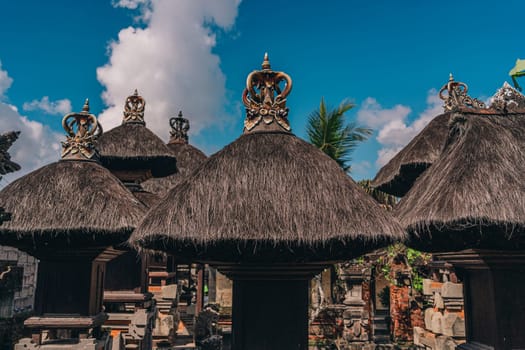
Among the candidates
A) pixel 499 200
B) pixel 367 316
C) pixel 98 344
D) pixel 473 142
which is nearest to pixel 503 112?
pixel 473 142

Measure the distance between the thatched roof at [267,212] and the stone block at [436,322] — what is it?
4244 mm

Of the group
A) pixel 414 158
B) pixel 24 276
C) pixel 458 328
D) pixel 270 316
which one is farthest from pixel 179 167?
pixel 270 316

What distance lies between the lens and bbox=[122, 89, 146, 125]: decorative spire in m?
10.9

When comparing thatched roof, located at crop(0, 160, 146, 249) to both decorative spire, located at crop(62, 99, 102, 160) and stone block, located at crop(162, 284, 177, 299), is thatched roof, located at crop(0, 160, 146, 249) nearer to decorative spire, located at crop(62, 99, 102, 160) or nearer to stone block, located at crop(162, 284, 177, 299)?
decorative spire, located at crop(62, 99, 102, 160)

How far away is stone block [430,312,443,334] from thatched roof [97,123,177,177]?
6.29 meters

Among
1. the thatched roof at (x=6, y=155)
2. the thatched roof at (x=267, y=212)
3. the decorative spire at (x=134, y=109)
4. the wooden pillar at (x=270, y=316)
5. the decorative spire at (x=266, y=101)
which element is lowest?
the wooden pillar at (x=270, y=316)

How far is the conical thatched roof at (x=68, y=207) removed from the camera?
543cm

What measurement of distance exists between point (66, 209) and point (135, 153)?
4.06 metres

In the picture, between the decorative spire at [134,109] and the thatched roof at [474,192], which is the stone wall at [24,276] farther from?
the thatched roof at [474,192]

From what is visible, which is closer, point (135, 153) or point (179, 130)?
point (135, 153)

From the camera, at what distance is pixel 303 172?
4.06 metres

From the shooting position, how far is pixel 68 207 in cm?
560

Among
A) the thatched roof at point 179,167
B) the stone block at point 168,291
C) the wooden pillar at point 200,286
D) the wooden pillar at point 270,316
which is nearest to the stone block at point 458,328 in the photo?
the wooden pillar at point 270,316

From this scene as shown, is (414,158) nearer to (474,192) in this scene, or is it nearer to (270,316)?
(474,192)
